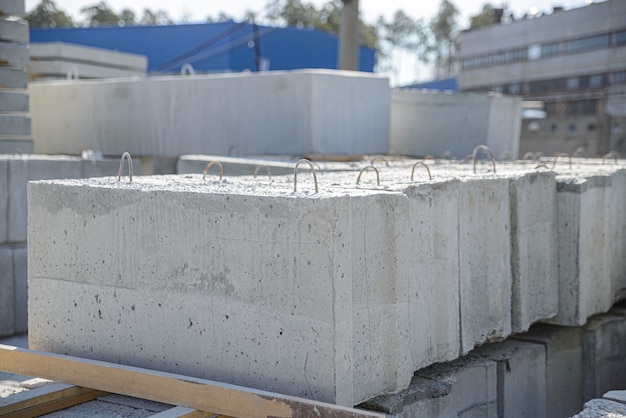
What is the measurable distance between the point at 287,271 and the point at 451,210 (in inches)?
52.3

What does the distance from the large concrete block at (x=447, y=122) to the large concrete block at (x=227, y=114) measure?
153cm

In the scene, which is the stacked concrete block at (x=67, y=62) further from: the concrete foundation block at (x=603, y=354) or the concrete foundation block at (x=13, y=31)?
the concrete foundation block at (x=603, y=354)

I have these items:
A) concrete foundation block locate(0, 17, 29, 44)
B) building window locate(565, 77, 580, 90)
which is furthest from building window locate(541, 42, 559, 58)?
concrete foundation block locate(0, 17, 29, 44)

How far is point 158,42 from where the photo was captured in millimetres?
31266

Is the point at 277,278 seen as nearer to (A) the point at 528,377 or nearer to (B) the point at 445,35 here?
(A) the point at 528,377

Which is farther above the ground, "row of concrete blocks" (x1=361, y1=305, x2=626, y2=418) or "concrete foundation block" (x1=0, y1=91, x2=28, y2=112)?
"concrete foundation block" (x1=0, y1=91, x2=28, y2=112)

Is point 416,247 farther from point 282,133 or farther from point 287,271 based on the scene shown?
point 282,133

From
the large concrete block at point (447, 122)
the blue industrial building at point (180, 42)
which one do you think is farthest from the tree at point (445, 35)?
the large concrete block at point (447, 122)

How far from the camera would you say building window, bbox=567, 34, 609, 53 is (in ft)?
124

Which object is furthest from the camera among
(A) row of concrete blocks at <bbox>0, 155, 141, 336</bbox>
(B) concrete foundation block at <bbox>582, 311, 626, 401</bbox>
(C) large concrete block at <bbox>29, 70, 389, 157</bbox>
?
(C) large concrete block at <bbox>29, 70, 389, 157</bbox>

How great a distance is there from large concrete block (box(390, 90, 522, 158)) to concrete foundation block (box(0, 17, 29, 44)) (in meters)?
5.70

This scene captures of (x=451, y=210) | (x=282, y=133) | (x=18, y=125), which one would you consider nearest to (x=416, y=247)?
(x=451, y=210)

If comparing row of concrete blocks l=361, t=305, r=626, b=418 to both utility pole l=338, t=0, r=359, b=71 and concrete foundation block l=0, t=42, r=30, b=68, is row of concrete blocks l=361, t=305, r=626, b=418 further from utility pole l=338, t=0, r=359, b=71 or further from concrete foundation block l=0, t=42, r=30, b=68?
utility pole l=338, t=0, r=359, b=71

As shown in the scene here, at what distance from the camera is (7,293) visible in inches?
290
